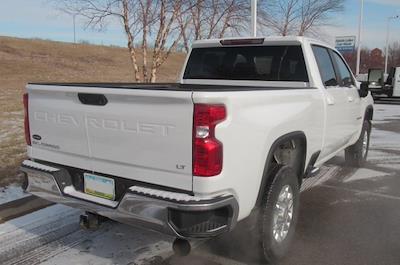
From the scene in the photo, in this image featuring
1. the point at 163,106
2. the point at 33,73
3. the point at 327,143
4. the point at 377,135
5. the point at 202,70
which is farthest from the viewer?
the point at 33,73

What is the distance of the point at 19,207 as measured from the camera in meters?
5.14

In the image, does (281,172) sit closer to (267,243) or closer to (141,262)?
(267,243)

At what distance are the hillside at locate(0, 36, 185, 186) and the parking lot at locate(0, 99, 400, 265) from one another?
1.74 meters

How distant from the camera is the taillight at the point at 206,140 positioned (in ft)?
9.88

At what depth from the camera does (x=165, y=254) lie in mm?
4152

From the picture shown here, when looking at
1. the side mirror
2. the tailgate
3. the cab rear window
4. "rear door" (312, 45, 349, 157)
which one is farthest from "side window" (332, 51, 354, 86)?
the tailgate

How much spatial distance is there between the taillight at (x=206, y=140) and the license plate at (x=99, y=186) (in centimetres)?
76

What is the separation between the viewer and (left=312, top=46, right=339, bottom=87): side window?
5.22 metres

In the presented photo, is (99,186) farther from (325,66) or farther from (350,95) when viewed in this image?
(350,95)

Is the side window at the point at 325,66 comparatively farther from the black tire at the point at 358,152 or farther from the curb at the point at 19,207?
the curb at the point at 19,207

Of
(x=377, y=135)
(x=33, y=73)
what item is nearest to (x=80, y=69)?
(x=33, y=73)

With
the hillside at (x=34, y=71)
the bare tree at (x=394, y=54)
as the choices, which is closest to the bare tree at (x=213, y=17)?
the hillside at (x=34, y=71)

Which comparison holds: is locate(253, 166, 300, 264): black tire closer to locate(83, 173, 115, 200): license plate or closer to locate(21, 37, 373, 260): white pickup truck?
locate(21, 37, 373, 260): white pickup truck

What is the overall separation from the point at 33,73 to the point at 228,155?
3175 cm
